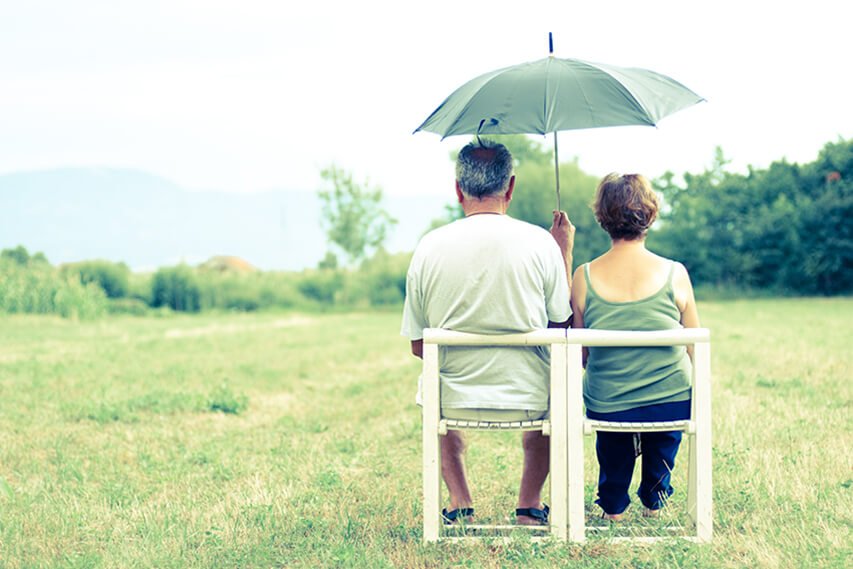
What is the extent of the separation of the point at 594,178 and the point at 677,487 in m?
40.6

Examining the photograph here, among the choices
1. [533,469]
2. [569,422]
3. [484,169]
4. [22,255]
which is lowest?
[533,469]

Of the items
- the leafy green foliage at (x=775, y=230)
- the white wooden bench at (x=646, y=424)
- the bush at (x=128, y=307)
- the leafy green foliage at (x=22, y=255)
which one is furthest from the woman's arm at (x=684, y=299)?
the leafy green foliage at (x=775, y=230)

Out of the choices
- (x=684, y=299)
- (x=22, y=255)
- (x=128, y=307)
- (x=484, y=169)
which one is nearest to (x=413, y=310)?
(x=484, y=169)

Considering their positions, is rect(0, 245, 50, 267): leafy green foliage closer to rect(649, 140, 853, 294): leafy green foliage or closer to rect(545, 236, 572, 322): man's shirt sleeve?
rect(649, 140, 853, 294): leafy green foliage

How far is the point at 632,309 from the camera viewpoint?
4621 millimetres

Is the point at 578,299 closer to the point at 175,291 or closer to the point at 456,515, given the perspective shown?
the point at 456,515

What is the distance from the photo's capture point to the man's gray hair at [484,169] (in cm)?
445

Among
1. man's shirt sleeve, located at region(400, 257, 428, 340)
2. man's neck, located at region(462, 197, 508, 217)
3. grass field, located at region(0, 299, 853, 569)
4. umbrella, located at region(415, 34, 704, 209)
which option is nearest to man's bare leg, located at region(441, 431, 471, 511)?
grass field, located at region(0, 299, 853, 569)

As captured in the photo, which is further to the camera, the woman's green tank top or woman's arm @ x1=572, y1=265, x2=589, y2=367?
woman's arm @ x1=572, y1=265, x2=589, y2=367

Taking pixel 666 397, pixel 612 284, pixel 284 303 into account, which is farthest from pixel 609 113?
pixel 284 303

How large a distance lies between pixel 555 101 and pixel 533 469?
1876 mm

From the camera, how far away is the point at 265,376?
1324cm

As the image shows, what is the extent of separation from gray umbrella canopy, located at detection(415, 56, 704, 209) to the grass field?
6.56 ft

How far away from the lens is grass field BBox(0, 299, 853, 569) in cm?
456
